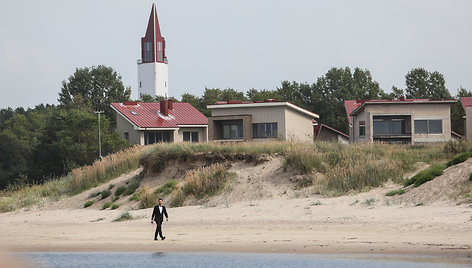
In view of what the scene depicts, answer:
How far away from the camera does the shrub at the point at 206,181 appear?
33.4 metres

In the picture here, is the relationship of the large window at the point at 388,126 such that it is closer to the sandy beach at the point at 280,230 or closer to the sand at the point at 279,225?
the sand at the point at 279,225

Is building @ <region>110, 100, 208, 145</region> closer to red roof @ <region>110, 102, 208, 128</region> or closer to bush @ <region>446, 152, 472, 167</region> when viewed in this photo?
red roof @ <region>110, 102, 208, 128</region>

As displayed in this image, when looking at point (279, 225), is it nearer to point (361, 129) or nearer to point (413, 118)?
point (413, 118)

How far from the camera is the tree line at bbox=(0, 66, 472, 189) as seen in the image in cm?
7119

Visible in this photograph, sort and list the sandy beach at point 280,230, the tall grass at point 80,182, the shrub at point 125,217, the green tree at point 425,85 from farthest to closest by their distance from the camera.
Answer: the green tree at point 425,85, the tall grass at point 80,182, the shrub at point 125,217, the sandy beach at point 280,230

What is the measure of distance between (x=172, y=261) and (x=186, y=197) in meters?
13.5

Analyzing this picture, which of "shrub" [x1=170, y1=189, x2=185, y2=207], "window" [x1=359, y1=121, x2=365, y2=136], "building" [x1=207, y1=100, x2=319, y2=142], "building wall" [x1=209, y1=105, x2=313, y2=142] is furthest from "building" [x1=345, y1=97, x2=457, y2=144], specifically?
"shrub" [x1=170, y1=189, x2=185, y2=207]

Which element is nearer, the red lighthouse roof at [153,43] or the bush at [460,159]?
the bush at [460,159]

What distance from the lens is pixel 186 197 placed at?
3366 cm

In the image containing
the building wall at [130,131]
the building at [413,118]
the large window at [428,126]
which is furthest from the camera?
the building wall at [130,131]

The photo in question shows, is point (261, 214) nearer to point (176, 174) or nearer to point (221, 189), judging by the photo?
point (221, 189)

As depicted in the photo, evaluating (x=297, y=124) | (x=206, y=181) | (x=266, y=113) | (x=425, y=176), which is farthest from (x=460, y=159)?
(x=297, y=124)

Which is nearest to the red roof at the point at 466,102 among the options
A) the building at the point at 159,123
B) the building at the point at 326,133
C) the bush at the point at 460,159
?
the building at the point at 326,133

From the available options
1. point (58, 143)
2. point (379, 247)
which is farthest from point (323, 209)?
point (58, 143)
